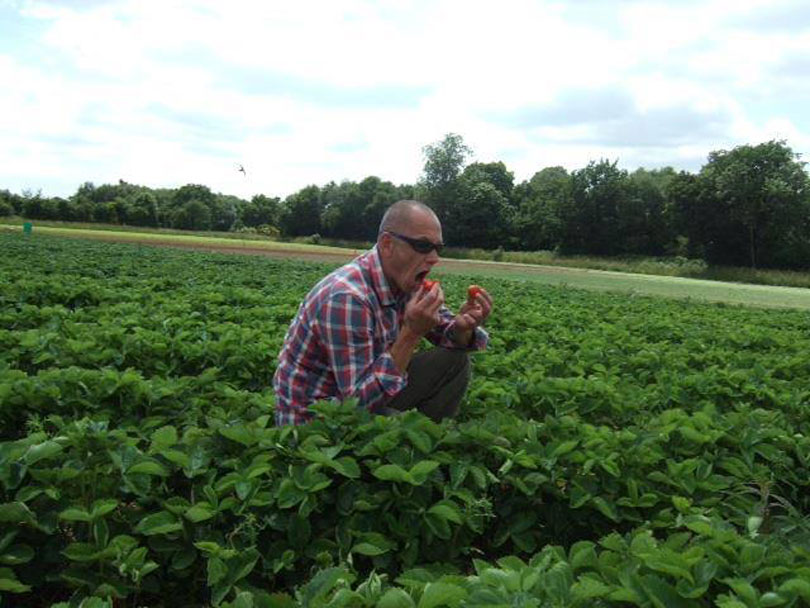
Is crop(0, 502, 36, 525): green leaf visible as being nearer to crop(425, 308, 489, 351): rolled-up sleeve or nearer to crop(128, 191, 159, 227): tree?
crop(425, 308, 489, 351): rolled-up sleeve

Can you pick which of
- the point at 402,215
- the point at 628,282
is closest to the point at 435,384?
the point at 402,215

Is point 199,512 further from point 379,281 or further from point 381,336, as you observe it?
point 379,281

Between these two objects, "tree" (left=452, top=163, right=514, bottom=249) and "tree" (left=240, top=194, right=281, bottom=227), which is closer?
"tree" (left=452, top=163, right=514, bottom=249)

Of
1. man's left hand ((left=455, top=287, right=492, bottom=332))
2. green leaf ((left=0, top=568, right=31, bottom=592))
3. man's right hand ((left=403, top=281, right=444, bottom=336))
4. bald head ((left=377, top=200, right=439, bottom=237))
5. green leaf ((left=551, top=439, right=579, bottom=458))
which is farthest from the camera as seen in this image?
man's left hand ((left=455, top=287, right=492, bottom=332))

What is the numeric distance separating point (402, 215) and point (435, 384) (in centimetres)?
100

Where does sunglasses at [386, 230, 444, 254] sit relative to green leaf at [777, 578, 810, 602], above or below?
above

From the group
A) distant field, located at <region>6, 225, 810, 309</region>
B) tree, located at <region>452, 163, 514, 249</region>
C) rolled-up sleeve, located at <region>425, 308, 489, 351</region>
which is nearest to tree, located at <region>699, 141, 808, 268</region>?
distant field, located at <region>6, 225, 810, 309</region>

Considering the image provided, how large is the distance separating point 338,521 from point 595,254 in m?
74.1

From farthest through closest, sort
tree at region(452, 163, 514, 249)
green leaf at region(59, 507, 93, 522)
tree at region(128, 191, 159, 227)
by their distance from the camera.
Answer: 1. tree at region(128, 191, 159, 227)
2. tree at region(452, 163, 514, 249)
3. green leaf at region(59, 507, 93, 522)

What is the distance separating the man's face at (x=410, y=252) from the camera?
12.5 ft

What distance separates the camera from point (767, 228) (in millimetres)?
62688

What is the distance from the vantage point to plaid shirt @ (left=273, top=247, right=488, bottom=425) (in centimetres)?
360

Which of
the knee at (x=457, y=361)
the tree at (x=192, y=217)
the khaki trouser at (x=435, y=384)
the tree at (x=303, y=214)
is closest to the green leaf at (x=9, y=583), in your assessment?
the khaki trouser at (x=435, y=384)

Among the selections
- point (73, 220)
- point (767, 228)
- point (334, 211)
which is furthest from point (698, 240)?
point (73, 220)
